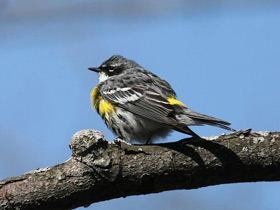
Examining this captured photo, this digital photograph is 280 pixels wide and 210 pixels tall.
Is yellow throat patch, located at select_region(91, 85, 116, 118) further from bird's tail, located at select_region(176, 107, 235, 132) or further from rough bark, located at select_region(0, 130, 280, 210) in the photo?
rough bark, located at select_region(0, 130, 280, 210)

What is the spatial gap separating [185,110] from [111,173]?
7.47 ft

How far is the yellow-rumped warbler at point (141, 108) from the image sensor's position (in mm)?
5672

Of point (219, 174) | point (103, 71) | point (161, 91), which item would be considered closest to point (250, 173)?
point (219, 174)

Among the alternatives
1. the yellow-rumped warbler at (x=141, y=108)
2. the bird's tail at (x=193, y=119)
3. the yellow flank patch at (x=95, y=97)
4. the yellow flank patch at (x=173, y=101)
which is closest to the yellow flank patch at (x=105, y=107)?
the yellow-rumped warbler at (x=141, y=108)

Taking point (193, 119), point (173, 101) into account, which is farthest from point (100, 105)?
point (193, 119)

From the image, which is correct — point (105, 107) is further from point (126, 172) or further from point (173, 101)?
point (126, 172)

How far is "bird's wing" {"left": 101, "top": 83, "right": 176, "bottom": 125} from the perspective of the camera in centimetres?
578

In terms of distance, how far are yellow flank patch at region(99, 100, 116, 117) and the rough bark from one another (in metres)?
2.74

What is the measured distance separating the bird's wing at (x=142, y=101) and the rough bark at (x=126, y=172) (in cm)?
161

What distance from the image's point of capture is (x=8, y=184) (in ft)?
11.9

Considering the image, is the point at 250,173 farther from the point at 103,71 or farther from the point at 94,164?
the point at 103,71

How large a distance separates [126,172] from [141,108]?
266 centimetres

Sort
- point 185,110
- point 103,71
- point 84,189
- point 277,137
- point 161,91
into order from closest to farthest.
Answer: point 84,189 → point 277,137 → point 185,110 → point 161,91 → point 103,71

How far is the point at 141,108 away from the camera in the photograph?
247 inches
